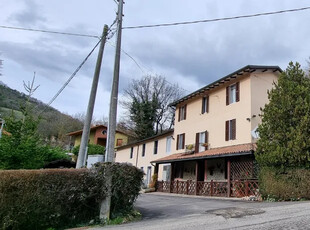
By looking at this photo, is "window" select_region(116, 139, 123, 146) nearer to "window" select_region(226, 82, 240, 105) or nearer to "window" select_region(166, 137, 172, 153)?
"window" select_region(166, 137, 172, 153)

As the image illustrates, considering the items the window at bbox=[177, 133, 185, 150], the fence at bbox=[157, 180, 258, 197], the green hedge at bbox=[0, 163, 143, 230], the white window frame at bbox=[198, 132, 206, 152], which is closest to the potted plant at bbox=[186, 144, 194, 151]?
the white window frame at bbox=[198, 132, 206, 152]

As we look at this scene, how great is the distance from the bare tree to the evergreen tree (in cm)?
2589

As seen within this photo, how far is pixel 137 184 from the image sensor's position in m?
8.84

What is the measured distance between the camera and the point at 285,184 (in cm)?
1106

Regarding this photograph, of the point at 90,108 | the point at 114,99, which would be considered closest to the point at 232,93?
the point at 90,108

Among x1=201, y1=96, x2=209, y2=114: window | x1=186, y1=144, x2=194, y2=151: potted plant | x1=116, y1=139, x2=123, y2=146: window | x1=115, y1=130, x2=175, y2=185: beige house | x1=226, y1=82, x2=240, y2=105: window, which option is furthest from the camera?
x1=116, y1=139, x2=123, y2=146: window

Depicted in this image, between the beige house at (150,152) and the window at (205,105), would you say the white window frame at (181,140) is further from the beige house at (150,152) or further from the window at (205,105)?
the window at (205,105)

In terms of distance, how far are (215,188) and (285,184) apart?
5.61m

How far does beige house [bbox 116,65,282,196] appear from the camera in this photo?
15359mm

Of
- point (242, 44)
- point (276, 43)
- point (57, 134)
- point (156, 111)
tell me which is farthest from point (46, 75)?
point (57, 134)

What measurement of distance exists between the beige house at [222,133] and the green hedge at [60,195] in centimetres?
792

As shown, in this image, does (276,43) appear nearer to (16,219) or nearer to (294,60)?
(294,60)

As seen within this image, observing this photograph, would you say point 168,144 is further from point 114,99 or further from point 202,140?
point 114,99

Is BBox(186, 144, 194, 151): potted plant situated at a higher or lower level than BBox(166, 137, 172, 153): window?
lower
